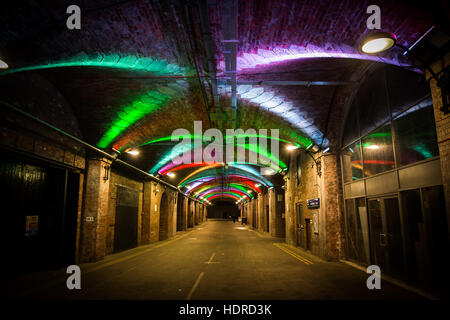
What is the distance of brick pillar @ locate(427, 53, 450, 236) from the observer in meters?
5.26

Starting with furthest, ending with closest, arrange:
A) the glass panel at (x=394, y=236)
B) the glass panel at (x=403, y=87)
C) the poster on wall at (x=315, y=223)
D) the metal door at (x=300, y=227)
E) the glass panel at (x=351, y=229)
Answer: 1. the metal door at (x=300, y=227)
2. the poster on wall at (x=315, y=223)
3. the glass panel at (x=351, y=229)
4. the glass panel at (x=394, y=236)
5. the glass panel at (x=403, y=87)

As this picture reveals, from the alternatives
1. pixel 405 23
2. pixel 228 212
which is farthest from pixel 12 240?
pixel 228 212

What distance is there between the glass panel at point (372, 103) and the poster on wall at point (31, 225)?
38.5 ft

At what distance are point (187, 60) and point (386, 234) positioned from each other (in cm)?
776

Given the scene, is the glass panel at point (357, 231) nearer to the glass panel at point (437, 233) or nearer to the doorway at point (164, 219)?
the glass panel at point (437, 233)

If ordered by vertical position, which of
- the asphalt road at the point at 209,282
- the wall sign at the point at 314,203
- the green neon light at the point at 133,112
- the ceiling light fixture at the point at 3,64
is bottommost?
the asphalt road at the point at 209,282

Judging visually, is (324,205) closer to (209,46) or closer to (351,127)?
(351,127)

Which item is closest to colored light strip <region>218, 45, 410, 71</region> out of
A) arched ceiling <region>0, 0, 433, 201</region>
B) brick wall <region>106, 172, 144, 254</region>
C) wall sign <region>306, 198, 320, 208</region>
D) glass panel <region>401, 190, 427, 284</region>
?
arched ceiling <region>0, 0, 433, 201</region>

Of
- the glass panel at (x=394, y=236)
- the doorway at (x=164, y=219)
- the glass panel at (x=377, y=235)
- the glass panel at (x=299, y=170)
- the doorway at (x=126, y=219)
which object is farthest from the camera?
the doorway at (x=164, y=219)

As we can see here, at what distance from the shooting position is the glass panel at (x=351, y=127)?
1031 centimetres

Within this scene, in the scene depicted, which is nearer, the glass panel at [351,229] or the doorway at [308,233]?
the glass panel at [351,229]

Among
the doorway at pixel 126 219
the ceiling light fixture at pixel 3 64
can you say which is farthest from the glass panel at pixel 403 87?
the doorway at pixel 126 219

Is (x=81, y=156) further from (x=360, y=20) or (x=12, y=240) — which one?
(x=360, y=20)

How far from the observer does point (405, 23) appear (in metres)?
5.39
